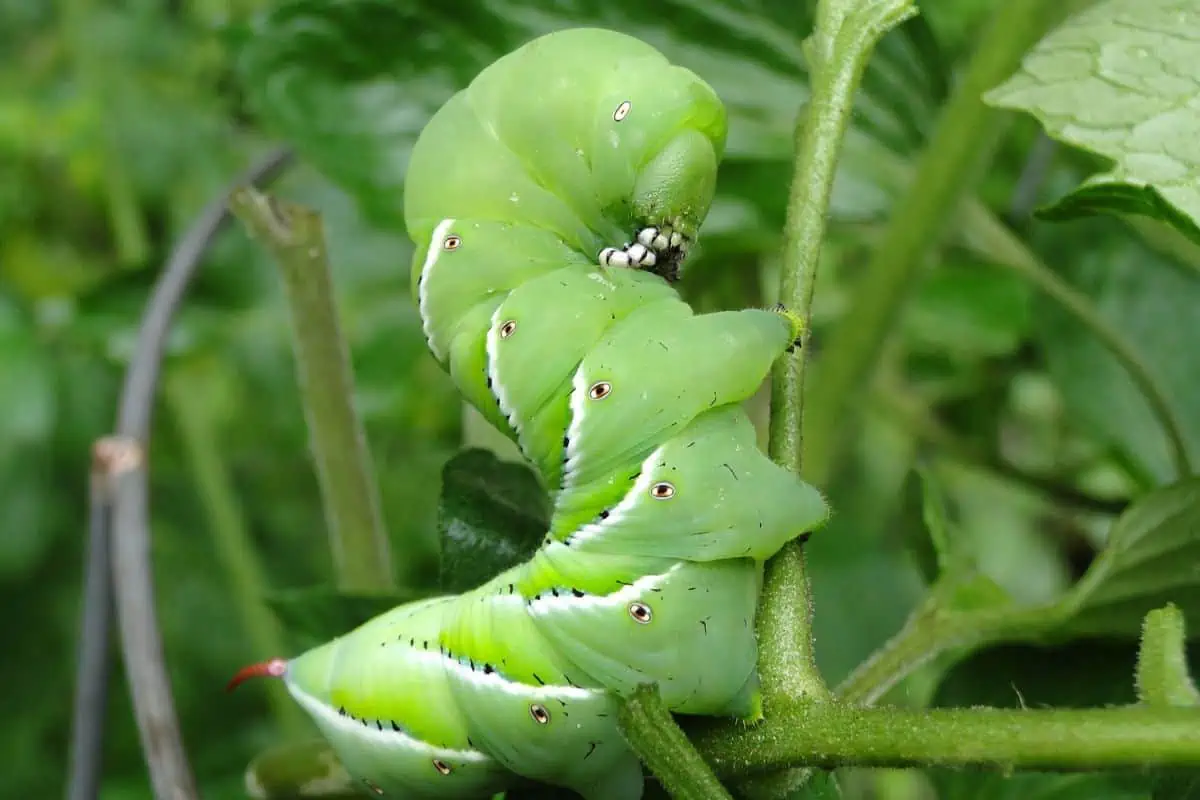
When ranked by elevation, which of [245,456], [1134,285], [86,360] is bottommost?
[245,456]

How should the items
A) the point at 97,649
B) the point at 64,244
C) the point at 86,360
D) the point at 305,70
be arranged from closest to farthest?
the point at 97,649 < the point at 305,70 < the point at 86,360 < the point at 64,244

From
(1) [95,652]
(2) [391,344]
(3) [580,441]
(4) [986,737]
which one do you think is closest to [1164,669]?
(4) [986,737]

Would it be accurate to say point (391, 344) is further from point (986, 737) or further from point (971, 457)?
point (986, 737)

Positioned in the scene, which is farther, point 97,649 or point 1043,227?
point 1043,227

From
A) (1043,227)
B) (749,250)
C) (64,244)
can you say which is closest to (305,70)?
(749,250)

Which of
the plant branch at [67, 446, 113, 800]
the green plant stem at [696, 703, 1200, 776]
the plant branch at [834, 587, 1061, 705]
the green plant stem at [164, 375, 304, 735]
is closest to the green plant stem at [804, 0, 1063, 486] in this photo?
the plant branch at [834, 587, 1061, 705]

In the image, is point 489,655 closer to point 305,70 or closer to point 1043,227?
point 305,70

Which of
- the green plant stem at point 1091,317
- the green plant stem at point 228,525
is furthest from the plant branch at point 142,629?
the green plant stem at point 1091,317
